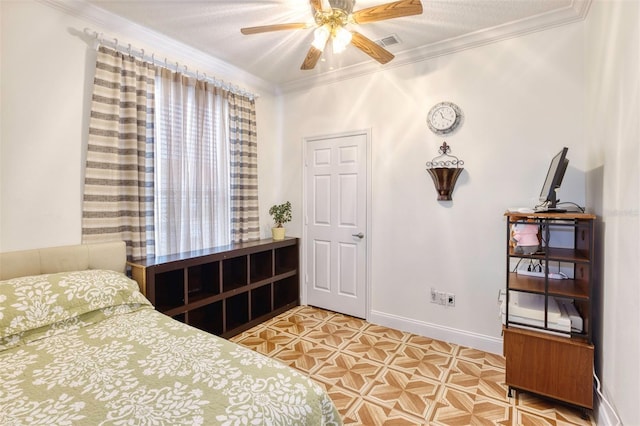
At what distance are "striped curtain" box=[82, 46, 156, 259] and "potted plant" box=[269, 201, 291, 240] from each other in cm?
138

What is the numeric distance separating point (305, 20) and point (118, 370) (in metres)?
2.57

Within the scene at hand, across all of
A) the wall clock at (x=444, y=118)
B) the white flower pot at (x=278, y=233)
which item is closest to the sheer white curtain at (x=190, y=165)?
the white flower pot at (x=278, y=233)

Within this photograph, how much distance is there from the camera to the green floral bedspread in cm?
113

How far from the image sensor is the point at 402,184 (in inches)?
123

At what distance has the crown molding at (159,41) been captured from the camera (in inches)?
89.8

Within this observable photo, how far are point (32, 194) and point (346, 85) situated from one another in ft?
9.43

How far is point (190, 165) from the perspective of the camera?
119 inches

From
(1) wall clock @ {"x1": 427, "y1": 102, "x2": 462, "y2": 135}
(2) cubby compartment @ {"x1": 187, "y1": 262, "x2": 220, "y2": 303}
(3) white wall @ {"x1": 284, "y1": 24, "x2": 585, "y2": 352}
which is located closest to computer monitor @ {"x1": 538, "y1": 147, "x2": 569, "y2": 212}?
(3) white wall @ {"x1": 284, "y1": 24, "x2": 585, "y2": 352}

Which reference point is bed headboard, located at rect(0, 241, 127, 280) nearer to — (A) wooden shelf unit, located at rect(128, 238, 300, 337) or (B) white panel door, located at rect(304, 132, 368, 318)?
(A) wooden shelf unit, located at rect(128, 238, 300, 337)

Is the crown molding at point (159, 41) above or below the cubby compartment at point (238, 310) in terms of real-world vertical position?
above

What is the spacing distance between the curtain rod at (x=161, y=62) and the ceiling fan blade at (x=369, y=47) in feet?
5.48

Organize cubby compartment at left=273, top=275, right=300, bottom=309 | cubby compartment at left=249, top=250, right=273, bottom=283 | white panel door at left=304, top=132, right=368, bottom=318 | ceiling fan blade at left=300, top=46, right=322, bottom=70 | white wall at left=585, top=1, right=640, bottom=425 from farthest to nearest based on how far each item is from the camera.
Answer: cubby compartment at left=273, top=275, right=300, bottom=309 → cubby compartment at left=249, top=250, right=273, bottom=283 → white panel door at left=304, top=132, right=368, bottom=318 → ceiling fan blade at left=300, top=46, right=322, bottom=70 → white wall at left=585, top=1, right=640, bottom=425

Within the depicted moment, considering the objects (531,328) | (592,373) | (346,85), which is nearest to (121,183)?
(346,85)

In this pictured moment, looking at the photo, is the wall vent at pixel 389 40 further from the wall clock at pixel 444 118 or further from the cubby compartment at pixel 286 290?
the cubby compartment at pixel 286 290
